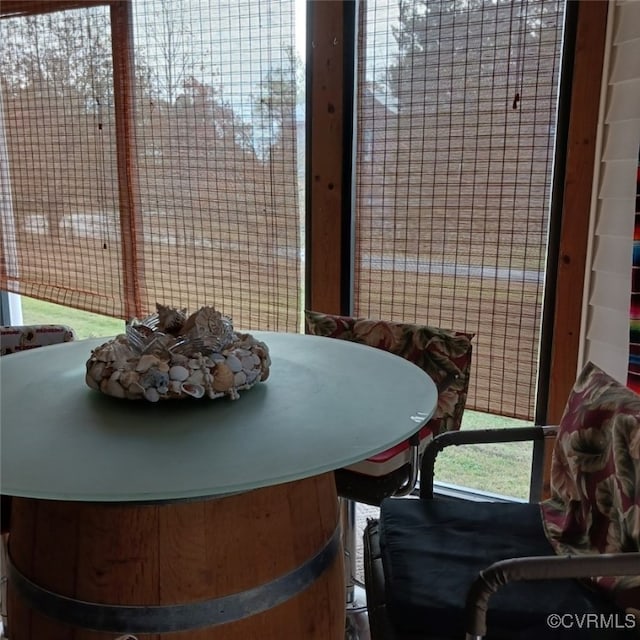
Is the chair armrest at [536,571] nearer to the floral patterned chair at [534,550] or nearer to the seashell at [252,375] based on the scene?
the floral patterned chair at [534,550]

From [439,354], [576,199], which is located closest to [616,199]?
[576,199]

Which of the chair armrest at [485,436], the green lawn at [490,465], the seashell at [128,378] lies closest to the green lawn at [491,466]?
the green lawn at [490,465]

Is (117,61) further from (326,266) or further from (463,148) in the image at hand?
(463,148)

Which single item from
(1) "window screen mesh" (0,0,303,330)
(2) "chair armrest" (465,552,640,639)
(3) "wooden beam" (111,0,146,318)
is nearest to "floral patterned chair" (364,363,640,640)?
(2) "chair armrest" (465,552,640,639)

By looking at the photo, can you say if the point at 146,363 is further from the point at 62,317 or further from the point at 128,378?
the point at 62,317

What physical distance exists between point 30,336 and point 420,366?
121 centimetres

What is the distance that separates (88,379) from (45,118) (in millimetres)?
2246

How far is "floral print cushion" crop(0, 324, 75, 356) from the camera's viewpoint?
1932 millimetres

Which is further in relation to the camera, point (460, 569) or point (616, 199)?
point (616, 199)

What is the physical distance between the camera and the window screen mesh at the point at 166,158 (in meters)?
2.44

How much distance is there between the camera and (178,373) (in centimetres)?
116

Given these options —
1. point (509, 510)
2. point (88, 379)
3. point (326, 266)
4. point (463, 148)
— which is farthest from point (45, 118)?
point (509, 510)

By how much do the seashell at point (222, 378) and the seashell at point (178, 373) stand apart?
6 centimetres

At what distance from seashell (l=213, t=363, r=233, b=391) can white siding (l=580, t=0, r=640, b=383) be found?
126 centimetres
